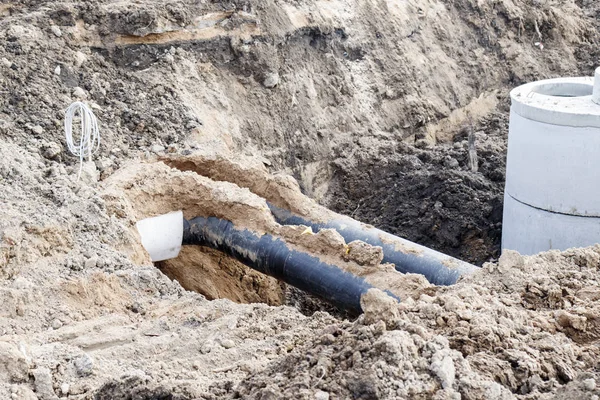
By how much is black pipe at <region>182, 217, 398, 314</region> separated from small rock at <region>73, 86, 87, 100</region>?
181 centimetres

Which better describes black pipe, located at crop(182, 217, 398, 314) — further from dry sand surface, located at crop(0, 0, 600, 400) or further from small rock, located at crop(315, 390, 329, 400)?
small rock, located at crop(315, 390, 329, 400)

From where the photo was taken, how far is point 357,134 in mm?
9844

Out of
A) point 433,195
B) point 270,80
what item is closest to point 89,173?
point 270,80

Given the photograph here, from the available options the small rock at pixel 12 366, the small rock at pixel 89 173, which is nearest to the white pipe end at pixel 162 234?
the small rock at pixel 89 173

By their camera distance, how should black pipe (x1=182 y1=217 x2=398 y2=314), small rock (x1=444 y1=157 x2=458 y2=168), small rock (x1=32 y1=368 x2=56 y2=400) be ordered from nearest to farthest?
small rock (x1=32 y1=368 x2=56 y2=400) < black pipe (x1=182 y1=217 x2=398 y2=314) < small rock (x1=444 y1=157 x2=458 y2=168)

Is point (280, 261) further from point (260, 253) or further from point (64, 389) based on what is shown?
point (64, 389)

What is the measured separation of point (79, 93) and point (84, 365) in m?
4.27

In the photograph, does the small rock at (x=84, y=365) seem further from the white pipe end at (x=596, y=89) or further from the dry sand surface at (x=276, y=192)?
the white pipe end at (x=596, y=89)

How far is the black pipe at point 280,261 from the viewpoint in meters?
6.23

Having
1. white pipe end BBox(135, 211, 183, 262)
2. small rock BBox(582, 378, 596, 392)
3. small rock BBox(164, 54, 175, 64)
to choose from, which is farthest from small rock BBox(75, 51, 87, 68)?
small rock BBox(582, 378, 596, 392)

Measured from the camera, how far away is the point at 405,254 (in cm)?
661

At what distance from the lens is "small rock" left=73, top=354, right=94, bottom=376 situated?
4.33 m

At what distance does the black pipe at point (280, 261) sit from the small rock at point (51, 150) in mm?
1299

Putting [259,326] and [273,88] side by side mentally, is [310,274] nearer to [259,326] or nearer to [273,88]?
[259,326]
